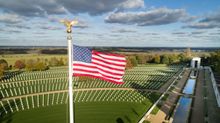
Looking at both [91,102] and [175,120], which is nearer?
[175,120]

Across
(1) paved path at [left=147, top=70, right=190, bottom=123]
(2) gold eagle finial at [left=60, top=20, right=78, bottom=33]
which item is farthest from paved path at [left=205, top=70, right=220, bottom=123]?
(2) gold eagle finial at [left=60, top=20, right=78, bottom=33]

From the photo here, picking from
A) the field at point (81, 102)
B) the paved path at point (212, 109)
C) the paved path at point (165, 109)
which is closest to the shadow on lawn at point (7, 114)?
the field at point (81, 102)

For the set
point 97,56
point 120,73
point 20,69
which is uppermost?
point 97,56

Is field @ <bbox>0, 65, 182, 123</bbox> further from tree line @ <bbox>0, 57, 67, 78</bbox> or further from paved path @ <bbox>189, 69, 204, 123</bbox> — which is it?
tree line @ <bbox>0, 57, 67, 78</bbox>

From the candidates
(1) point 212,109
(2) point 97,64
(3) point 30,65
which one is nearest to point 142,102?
(1) point 212,109

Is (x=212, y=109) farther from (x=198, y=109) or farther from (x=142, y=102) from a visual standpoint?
(x=142, y=102)

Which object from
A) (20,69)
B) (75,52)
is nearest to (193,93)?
(75,52)

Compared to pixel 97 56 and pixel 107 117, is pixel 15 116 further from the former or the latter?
pixel 97 56
